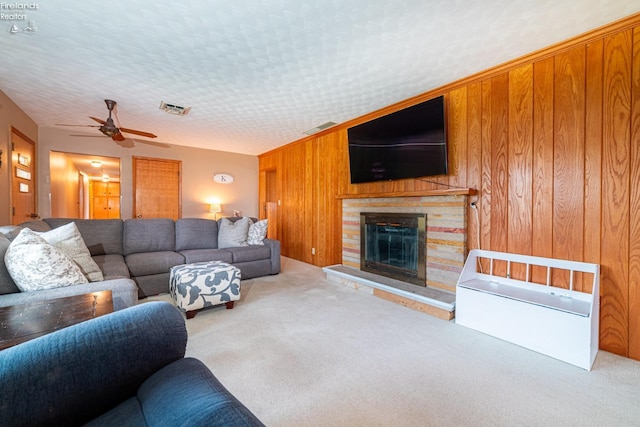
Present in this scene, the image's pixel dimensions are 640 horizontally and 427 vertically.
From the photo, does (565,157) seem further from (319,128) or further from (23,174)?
(23,174)

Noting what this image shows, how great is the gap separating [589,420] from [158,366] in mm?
2059

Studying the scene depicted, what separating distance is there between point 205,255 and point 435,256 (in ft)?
9.57

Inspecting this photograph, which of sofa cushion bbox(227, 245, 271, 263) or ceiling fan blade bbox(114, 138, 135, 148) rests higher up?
ceiling fan blade bbox(114, 138, 135, 148)

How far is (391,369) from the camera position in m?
1.78

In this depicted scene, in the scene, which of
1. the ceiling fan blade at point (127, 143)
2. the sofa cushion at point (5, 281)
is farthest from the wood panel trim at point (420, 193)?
the ceiling fan blade at point (127, 143)

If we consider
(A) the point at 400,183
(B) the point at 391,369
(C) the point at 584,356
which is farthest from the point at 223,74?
(C) the point at 584,356

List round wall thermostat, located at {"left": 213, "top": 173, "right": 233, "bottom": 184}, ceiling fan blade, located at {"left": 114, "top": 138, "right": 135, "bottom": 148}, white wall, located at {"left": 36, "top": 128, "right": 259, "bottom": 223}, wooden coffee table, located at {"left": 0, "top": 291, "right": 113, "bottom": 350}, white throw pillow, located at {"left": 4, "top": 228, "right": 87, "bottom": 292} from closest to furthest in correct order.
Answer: wooden coffee table, located at {"left": 0, "top": 291, "right": 113, "bottom": 350} → white throw pillow, located at {"left": 4, "top": 228, "right": 87, "bottom": 292} → white wall, located at {"left": 36, "top": 128, "right": 259, "bottom": 223} → ceiling fan blade, located at {"left": 114, "top": 138, "right": 135, "bottom": 148} → round wall thermostat, located at {"left": 213, "top": 173, "right": 233, "bottom": 184}

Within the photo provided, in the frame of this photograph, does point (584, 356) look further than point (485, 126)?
No

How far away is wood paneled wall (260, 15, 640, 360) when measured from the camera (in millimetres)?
1950

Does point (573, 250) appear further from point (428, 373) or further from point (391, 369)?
point (391, 369)

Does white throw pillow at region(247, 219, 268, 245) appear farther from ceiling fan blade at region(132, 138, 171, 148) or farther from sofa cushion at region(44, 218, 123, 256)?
ceiling fan blade at region(132, 138, 171, 148)

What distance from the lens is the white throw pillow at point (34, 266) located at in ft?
5.25

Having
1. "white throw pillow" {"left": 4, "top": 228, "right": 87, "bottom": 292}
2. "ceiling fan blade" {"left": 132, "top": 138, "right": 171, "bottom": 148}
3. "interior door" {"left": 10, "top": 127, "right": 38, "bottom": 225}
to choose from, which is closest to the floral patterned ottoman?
"white throw pillow" {"left": 4, "top": 228, "right": 87, "bottom": 292}

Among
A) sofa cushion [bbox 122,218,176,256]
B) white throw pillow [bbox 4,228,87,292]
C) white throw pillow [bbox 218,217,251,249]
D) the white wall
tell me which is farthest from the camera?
the white wall
